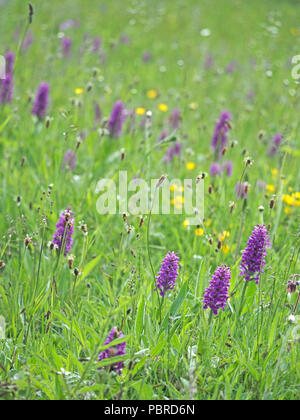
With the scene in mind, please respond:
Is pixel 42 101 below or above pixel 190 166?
above

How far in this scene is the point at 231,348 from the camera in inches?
74.1

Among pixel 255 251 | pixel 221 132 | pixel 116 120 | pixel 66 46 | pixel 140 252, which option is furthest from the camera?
pixel 66 46

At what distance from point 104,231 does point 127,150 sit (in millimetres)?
1104

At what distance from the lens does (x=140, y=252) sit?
7.20 ft

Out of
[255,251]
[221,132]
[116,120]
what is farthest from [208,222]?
[116,120]

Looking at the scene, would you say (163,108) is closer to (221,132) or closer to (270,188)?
(221,132)

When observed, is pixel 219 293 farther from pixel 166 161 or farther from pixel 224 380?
pixel 166 161

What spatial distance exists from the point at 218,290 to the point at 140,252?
49cm

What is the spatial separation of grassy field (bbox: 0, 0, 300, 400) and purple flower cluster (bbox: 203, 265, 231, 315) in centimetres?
9

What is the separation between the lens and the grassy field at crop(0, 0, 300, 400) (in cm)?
174

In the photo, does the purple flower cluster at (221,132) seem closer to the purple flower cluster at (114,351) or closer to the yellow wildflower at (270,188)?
the yellow wildflower at (270,188)

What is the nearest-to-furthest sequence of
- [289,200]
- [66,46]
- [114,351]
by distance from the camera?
[114,351] → [289,200] → [66,46]

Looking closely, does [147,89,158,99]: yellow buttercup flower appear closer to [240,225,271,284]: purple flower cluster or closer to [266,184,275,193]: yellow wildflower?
[266,184,275,193]: yellow wildflower
